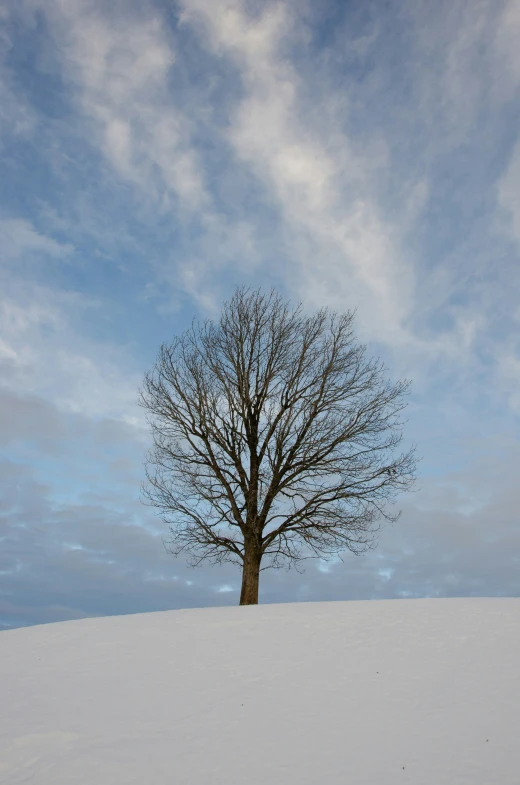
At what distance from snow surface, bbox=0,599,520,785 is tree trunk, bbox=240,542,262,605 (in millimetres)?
4895

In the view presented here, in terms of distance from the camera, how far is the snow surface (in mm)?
5281

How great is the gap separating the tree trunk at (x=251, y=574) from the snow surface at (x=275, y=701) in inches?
193

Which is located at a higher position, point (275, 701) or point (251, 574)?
point (251, 574)

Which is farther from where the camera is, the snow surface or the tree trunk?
the tree trunk

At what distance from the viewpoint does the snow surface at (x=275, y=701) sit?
17.3 feet

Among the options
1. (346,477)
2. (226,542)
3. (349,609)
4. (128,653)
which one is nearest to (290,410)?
(346,477)

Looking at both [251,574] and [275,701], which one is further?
[251,574]

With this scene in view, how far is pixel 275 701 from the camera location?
22.1 feet

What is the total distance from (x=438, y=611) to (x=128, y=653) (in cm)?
520

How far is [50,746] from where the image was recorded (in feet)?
19.5

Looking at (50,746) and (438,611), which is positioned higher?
(438,611)

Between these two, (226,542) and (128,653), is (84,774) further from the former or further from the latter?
(226,542)

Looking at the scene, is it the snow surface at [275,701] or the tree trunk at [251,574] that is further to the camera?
the tree trunk at [251,574]

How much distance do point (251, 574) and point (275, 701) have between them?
9061 millimetres
